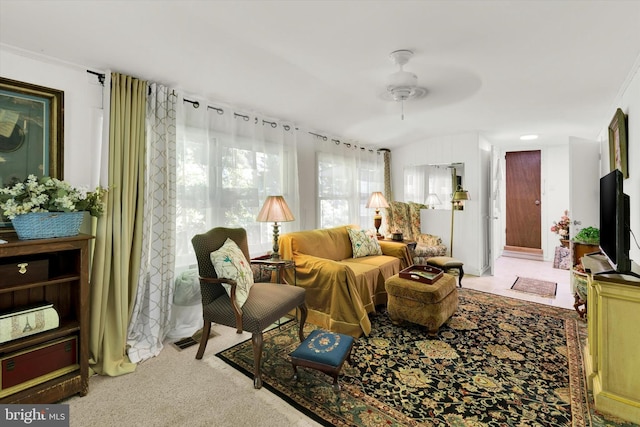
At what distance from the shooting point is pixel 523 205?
6703 mm

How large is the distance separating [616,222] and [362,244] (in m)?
2.51

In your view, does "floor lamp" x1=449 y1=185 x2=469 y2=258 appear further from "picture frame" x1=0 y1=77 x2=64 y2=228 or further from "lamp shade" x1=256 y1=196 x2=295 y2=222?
"picture frame" x1=0 y1=77 x2=64 y2=228

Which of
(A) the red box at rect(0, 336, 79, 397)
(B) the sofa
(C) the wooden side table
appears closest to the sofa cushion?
(B) the sofa

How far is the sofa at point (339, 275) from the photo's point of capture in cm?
289

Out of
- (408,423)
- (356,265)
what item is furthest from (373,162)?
(408,423)

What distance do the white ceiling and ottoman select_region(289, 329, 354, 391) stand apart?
81.5 inches

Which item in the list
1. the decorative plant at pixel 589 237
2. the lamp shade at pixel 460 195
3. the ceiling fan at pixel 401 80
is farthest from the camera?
the lamp shade at pixel 460 195

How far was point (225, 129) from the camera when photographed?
3.32m

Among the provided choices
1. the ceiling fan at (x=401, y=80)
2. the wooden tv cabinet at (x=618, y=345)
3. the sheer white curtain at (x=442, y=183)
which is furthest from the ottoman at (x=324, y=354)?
the sheer white curtain at (x=442, y=183)

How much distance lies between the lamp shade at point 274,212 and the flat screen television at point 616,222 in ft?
8.22

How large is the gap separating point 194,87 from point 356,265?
8.02 feet

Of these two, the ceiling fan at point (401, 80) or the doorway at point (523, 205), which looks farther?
the doorway at point (523, 205)

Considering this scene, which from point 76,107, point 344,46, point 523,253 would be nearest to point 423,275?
point 344,46

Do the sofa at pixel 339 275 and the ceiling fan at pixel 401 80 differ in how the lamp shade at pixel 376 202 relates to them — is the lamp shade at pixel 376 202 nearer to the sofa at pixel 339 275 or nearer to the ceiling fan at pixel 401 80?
the sofa at pixel 339 275
